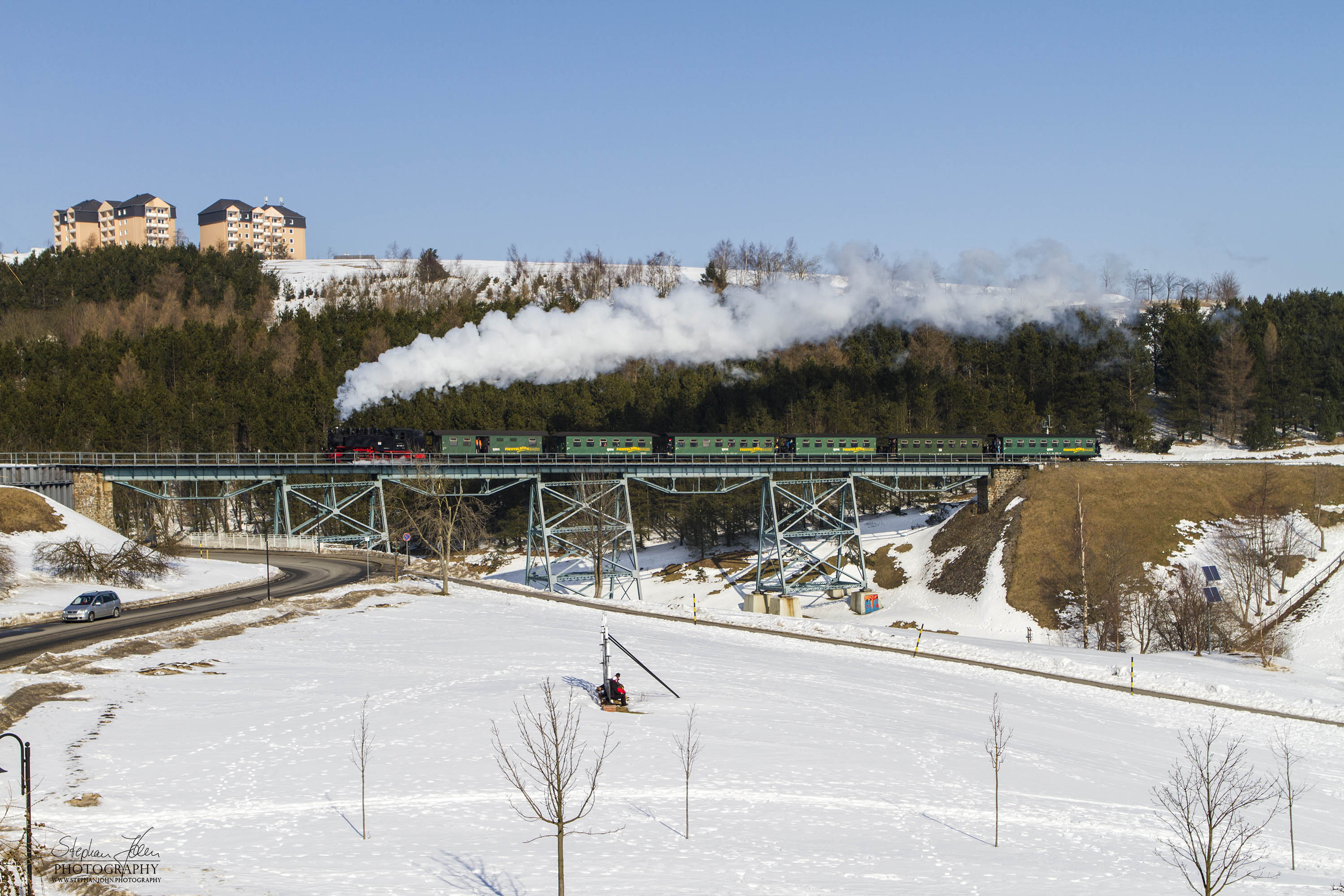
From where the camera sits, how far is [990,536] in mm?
75500

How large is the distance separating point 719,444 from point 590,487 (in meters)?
11.0

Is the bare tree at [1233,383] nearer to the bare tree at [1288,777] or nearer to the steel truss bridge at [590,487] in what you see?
the steel truss bridge at [590,487]

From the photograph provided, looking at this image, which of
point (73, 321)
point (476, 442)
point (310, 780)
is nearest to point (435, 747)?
point (310, 780)

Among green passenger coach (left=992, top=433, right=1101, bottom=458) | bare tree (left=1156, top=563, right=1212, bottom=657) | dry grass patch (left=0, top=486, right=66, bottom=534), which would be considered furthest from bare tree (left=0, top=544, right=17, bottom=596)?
green passenger coach (left=992, top=433, right=1101, bottom=458)

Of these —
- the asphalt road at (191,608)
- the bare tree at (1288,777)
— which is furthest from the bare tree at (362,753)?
the bare tree at (1288,777)

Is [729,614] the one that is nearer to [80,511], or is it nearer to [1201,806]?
[1201,806]

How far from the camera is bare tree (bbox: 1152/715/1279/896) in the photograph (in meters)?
23.2

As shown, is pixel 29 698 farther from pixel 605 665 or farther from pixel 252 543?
pixel 252 543

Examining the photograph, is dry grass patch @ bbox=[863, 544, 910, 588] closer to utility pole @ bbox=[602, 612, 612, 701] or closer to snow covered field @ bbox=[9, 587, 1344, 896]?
snow covered field @ bbox=[9, 587, 1344, 896]

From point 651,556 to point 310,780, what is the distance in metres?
73.6

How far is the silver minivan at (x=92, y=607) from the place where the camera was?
44562 millimetres

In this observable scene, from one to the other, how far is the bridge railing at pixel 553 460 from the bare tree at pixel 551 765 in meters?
40.0

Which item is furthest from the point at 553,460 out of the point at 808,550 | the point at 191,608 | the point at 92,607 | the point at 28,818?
the point at 28,818
